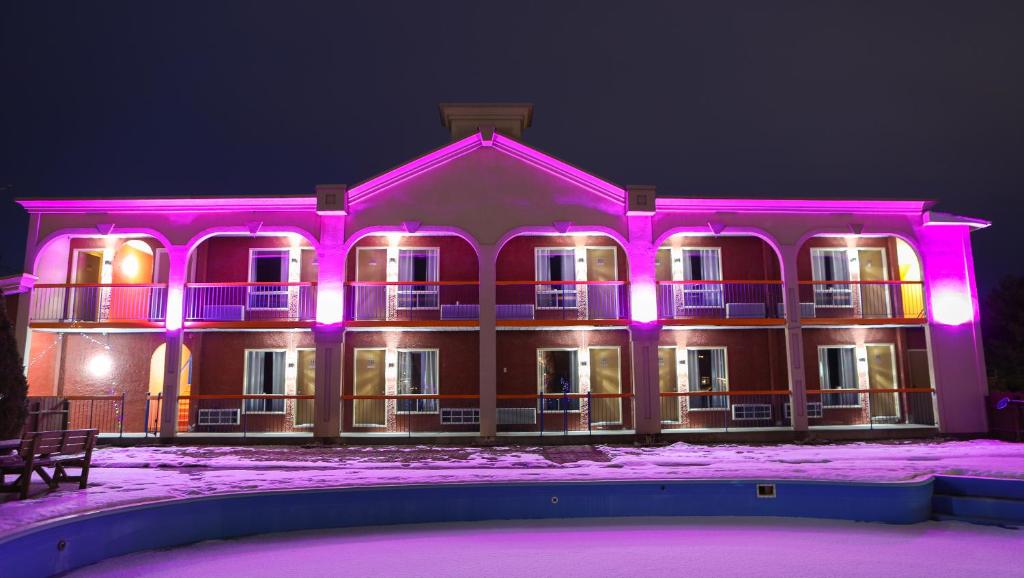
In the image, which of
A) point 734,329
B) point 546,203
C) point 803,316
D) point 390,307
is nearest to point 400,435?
point 390,307

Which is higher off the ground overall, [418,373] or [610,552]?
[418,373]

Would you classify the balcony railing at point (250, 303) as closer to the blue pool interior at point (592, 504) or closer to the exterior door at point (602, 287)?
the exterior door at point (602, 287)

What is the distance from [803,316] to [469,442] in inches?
396

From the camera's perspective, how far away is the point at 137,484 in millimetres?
10922

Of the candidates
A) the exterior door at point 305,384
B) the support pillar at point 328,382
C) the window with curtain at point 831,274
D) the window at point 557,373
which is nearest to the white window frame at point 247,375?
the exterior door at point 305,384

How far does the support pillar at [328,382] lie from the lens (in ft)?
55.8

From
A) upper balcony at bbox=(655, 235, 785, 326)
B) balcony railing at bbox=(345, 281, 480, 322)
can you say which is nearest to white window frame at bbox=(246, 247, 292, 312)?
balcony railing at bbox=(345, 281, 480, 322)

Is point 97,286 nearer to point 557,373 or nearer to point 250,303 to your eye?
point 250,303

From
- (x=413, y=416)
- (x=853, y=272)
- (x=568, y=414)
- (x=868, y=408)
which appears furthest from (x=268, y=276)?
(x=868, y=408)

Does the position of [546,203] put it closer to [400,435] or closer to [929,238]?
[400,435]

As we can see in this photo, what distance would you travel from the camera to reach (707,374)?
2052 cm

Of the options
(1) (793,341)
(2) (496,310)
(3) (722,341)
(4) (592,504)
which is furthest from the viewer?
(3) (722,341)

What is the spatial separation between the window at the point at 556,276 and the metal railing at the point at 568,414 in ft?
9.24

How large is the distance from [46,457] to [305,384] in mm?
10474
